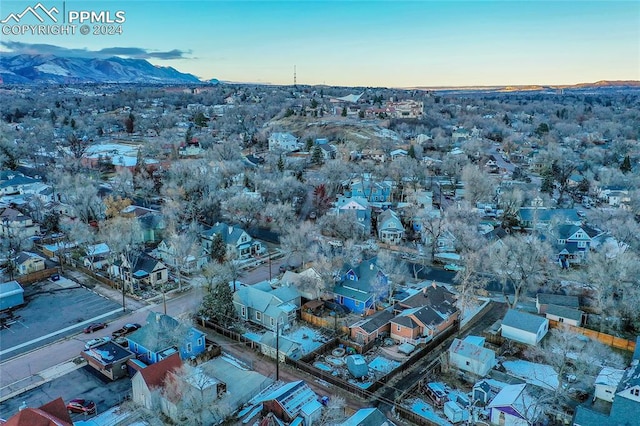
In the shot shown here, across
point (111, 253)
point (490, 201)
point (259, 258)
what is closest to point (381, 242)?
point (259, 258)

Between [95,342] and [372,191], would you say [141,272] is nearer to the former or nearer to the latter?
[95,342]

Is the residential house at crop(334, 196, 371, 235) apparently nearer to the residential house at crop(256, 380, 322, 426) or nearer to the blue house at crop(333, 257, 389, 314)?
the blue house at crop(333, 257, 389, 314)

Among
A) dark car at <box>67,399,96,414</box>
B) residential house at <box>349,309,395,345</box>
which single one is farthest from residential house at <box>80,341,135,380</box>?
residential house at <box>349,309,395,345</box>

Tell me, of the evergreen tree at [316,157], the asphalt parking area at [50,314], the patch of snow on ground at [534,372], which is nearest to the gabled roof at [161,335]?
the asphalt parking area at [50,314]

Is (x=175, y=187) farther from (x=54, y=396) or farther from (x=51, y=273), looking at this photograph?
(x=54, y=396)

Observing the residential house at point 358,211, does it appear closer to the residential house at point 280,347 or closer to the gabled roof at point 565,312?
the gabled roof at point 565,312
